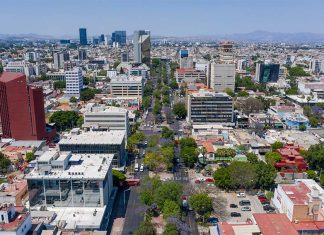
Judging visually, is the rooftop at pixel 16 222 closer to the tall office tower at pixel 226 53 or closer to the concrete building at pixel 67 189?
the concrete building at pixel 67 189

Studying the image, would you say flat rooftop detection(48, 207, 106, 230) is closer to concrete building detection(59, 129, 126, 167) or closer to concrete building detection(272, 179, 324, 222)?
concrete building detection(59, 129, 126, 167)

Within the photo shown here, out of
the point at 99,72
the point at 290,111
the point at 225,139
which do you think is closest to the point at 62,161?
the point at 225,139

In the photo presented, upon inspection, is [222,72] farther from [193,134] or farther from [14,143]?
[14,143]

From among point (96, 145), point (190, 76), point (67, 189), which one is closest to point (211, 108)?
point (96, 145)

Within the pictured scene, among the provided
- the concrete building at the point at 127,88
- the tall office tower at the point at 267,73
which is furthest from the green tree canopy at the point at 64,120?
the tall office tower at the point at 267,73

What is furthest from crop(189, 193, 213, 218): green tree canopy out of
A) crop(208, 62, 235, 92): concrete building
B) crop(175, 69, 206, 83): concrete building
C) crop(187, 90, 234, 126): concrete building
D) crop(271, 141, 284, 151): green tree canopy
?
crop(175, 69, 206, 83): concrete building

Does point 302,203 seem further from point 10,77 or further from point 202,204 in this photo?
point 10,77

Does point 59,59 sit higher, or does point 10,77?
point 10,77
